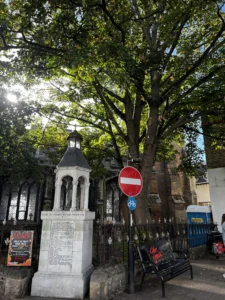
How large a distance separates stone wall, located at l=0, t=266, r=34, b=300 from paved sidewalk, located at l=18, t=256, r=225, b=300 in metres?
0.25

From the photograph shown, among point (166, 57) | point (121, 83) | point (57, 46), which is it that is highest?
point (166, 57)

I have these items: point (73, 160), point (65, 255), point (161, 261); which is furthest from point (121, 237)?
point (73, 160)

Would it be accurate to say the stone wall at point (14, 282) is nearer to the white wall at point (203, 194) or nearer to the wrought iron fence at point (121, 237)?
the wrought iron fence at point (121, 237)

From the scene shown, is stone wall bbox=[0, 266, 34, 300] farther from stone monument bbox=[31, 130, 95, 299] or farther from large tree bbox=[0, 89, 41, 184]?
large tree bbox=[0, 89, 41, 184]

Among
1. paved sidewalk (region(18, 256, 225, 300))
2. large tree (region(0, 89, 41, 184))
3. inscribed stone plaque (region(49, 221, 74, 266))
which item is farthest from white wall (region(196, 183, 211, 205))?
inscribed stone plaque (region(49, 221, 74, 266))

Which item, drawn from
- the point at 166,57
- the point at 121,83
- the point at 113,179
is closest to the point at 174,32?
the point at 166,57

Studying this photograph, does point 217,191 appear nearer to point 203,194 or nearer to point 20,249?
point 20,249

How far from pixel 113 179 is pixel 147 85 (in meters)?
14.4

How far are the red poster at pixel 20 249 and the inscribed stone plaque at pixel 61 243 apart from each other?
595 mm

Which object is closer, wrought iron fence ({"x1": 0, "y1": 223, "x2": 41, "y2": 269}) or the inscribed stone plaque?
the inscribed stone plaque

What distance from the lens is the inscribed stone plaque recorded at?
210 inches

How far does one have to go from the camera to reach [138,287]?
18.2 ft

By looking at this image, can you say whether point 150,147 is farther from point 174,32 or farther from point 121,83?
point 174,32

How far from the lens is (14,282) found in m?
4.99
